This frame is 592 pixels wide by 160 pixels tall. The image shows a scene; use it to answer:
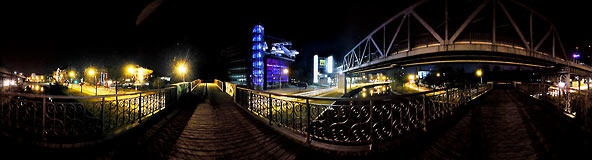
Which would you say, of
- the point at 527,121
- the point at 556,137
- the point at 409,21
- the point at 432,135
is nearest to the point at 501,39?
the point at 409,21

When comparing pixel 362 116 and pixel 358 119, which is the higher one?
pixel 362 116

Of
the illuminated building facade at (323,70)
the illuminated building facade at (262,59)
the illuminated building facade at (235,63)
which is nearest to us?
the illuminated building facade at (262,59)

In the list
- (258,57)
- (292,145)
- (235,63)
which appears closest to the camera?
(292,145)

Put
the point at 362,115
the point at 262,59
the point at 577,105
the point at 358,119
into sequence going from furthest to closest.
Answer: the point at 262,59 < the point at 577,105 < the point at 358,119 < the point at 362,115

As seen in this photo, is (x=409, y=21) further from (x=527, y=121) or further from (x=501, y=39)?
(x=527, y=121)

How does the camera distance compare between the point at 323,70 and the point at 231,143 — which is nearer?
the point at 231,143

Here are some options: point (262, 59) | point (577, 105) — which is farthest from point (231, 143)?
point (262, 59)

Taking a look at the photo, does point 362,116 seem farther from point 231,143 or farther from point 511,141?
point 511,141

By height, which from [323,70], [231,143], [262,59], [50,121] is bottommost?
[231,143]

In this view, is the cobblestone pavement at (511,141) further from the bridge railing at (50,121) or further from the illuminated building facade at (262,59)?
the illuminated building facade at (262,59)

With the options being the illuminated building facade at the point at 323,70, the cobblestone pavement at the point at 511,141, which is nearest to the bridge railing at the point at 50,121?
the cobblestone pavement at the point at 511,141

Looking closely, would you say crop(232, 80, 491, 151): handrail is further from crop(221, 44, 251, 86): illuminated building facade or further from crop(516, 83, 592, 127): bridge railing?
crop(221, 44, 251, 86): illuminated building facade

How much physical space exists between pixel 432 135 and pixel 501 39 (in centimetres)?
1432

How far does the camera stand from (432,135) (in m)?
3.88
